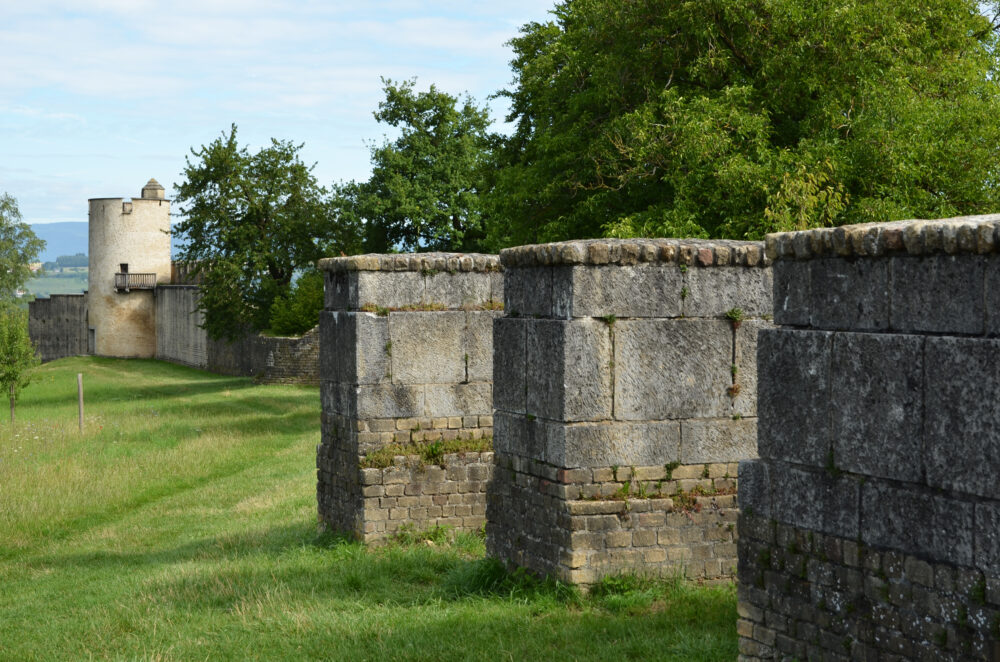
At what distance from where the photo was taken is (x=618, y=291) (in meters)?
7.69

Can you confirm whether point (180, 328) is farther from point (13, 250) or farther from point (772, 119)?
point (772, 119)

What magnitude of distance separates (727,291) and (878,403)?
10.4 ft

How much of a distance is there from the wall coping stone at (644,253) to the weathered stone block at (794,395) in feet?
7.51

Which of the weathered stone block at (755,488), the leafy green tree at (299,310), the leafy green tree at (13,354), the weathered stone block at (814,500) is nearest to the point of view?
the weathered stone block at (814,500)

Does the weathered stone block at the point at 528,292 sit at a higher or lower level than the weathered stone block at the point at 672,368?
higher

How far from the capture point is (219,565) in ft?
31.7

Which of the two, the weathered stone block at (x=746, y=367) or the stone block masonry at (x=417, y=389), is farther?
the stone block masonry at (x=417, y=389)

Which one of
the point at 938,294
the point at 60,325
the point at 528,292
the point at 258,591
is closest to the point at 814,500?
the point at 938,294

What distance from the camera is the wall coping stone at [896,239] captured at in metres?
4.34

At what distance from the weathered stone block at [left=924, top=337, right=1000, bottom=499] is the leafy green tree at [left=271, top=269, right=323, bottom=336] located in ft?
107

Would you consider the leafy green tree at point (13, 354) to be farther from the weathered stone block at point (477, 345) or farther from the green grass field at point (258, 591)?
the weathered stone block at point (477, 345)

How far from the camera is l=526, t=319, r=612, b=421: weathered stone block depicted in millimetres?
7609

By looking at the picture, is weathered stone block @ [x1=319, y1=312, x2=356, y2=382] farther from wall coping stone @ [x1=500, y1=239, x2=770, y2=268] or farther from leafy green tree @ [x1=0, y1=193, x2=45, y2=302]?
leafy green tree @ [x1=0, y1=193, x2=45, y2=302]

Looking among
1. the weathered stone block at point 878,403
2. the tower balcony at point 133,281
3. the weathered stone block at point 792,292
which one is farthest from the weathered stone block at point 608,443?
the tower balcony at point 133,281
